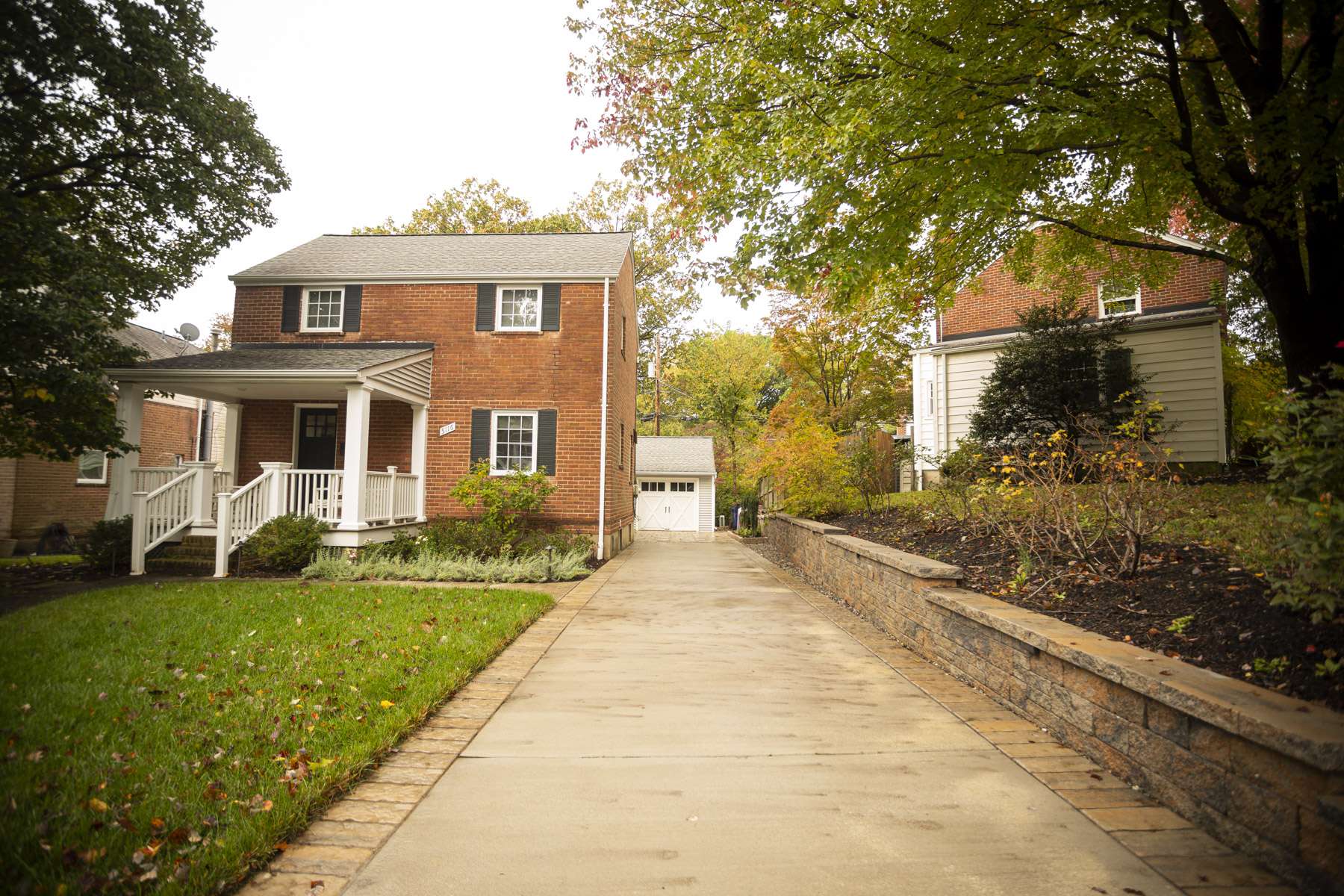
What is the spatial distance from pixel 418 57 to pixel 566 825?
275 inches

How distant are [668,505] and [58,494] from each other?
65.4 feet

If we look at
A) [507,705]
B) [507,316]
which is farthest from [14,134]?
[507,316]

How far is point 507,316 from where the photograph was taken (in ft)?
47.3

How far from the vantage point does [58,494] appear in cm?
1817

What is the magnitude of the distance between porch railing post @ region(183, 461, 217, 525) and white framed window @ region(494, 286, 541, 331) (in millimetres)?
5829

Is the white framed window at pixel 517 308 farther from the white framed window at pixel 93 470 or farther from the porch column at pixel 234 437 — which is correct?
the white framed window at pixel 93 470

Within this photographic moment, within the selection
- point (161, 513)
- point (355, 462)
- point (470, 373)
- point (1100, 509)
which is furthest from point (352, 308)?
point (1100, 509)

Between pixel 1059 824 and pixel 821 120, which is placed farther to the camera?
pixel 821 120

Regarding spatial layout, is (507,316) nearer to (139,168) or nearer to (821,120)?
(139,168)

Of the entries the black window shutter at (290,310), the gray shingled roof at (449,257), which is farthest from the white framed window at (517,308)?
the black window shutter at (290,310)

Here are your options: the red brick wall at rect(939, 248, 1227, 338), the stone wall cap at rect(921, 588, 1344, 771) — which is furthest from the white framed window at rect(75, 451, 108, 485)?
the stone wall cap at rect(921, 588, 1344, 771)

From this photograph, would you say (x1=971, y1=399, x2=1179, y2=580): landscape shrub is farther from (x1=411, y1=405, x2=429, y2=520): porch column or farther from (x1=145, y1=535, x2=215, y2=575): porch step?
(x1=145, y1=535, x2=215, y2=575): porch step

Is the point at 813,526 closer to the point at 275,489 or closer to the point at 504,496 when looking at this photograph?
the point at 504,496

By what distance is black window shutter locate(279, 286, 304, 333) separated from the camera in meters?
14.5
